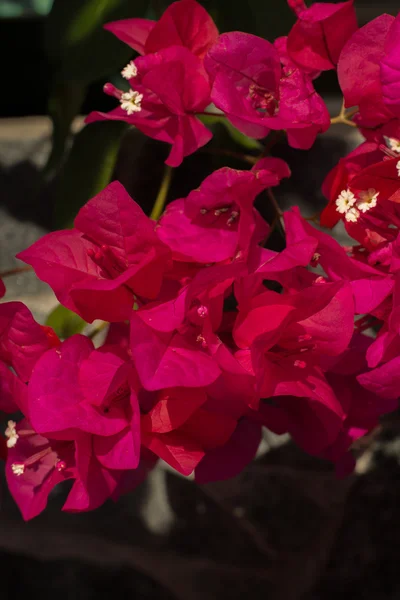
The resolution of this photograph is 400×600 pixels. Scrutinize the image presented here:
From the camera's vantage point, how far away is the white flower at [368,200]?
1.58 feet

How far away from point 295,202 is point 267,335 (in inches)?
16.7

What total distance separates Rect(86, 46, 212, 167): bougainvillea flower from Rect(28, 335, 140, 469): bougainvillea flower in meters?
0.17

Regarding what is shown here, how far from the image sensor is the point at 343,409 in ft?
1.88

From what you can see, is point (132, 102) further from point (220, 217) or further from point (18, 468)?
point (18, 468)

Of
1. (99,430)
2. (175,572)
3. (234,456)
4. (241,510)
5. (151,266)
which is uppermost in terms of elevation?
(151,266)

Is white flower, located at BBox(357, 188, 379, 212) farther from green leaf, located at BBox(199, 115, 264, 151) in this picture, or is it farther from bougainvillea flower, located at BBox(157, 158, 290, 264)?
green leaf, located at BBox(199, 115, 264, 151)

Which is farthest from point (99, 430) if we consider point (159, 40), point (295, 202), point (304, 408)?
point (295, 202)

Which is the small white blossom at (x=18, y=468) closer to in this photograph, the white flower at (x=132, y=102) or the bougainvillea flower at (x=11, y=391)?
the bougainvillea flower at (x=11, y=391)

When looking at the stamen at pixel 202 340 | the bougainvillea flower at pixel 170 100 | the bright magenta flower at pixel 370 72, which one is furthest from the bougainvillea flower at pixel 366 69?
the stamen at pixel 202 340

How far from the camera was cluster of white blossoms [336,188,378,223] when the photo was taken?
481 millimetres

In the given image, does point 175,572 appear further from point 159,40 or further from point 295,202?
point 159,40

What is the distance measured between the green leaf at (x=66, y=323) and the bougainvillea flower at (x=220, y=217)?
19 cm

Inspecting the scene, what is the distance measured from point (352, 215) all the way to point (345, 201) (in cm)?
1

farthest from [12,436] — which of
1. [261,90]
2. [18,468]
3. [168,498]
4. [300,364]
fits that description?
[168,498]
